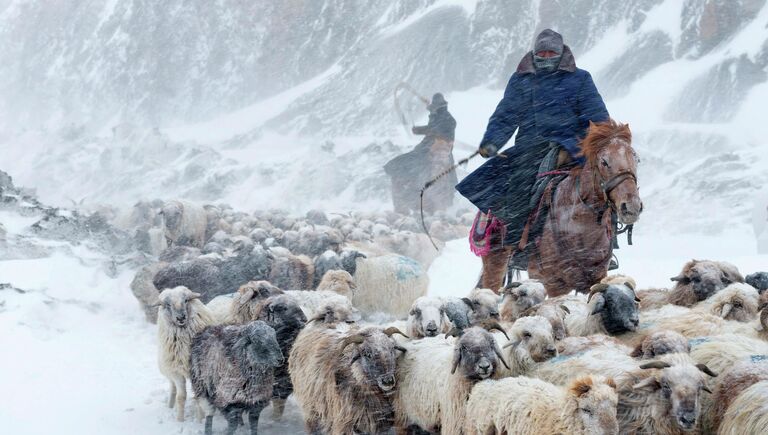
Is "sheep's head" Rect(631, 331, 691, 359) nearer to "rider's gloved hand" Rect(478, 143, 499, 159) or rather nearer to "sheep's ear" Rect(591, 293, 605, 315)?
"sheep's ear" Rect(591, 293, 605, 315)

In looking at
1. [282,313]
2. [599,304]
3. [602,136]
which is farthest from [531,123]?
[282,313]

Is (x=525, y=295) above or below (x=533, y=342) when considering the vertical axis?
above

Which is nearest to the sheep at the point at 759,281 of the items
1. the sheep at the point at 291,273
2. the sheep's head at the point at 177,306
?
the sheep's head at the point at 177,306

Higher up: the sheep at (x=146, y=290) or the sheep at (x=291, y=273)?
the sheep at (x=291, y=273)

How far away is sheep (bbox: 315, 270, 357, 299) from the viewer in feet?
26.6

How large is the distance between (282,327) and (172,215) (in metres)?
7.96

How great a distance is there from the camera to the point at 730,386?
3469 mm

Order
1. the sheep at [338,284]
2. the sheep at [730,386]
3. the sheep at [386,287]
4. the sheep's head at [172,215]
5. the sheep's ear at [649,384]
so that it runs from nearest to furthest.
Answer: the sheep at [730,386]
the sheep's ear at [649,384]
the sheep at [338,284]
the sheep at [386,287]
the sheep's head at [172,215]

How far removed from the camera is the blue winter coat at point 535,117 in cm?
644

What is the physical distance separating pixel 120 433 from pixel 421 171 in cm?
1793

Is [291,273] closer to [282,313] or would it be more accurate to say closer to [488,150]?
[282,313]

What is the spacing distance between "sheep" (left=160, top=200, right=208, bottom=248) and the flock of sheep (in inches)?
247

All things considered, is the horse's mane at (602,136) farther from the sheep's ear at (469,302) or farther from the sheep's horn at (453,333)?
the sheep's horn at (453,333)

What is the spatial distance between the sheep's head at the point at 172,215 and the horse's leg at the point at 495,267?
8115 mm
